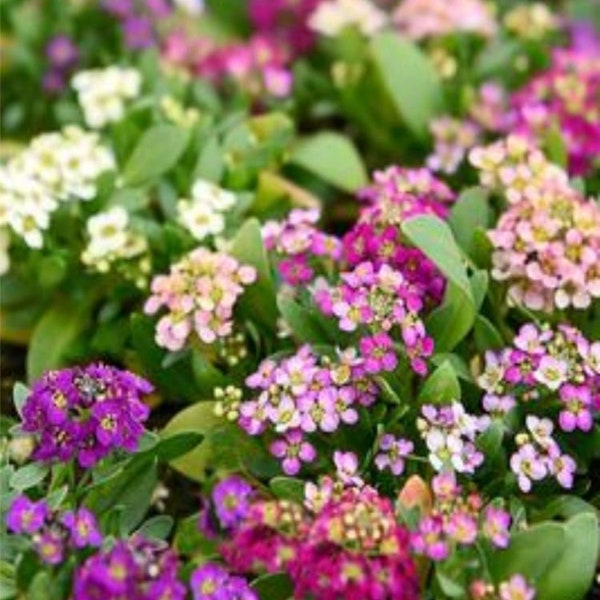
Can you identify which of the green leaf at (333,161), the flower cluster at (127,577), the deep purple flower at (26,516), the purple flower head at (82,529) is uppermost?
the flower cluster at (127,577)

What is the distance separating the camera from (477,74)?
3.12 meters

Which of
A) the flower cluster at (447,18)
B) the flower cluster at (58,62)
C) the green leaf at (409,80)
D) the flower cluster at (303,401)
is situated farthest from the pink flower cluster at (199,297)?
the flower cluster at (447,18)

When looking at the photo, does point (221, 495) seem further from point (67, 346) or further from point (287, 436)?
point (67, 346)

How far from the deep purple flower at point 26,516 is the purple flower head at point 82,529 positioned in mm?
30

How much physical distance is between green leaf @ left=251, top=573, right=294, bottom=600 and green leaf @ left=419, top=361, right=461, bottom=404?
1.20 ft

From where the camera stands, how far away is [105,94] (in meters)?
2.88

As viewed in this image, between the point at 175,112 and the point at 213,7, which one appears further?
the point at 213,7

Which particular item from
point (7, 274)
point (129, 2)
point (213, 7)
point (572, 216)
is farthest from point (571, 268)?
point (213, 7)

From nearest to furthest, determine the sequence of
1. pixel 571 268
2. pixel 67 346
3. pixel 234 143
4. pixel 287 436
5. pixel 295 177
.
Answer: pixel 287 436 < pixel 571 268 < pixel 67 346 < pixel 234 143 < pixel 295 177

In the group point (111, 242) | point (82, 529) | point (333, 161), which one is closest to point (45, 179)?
point (111, 242)

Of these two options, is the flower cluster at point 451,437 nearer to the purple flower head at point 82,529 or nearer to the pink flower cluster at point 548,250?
the pink flower cluster at point 548,250

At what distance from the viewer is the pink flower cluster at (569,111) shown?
284 centimetres

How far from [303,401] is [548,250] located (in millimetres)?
507

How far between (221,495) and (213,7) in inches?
82.5
